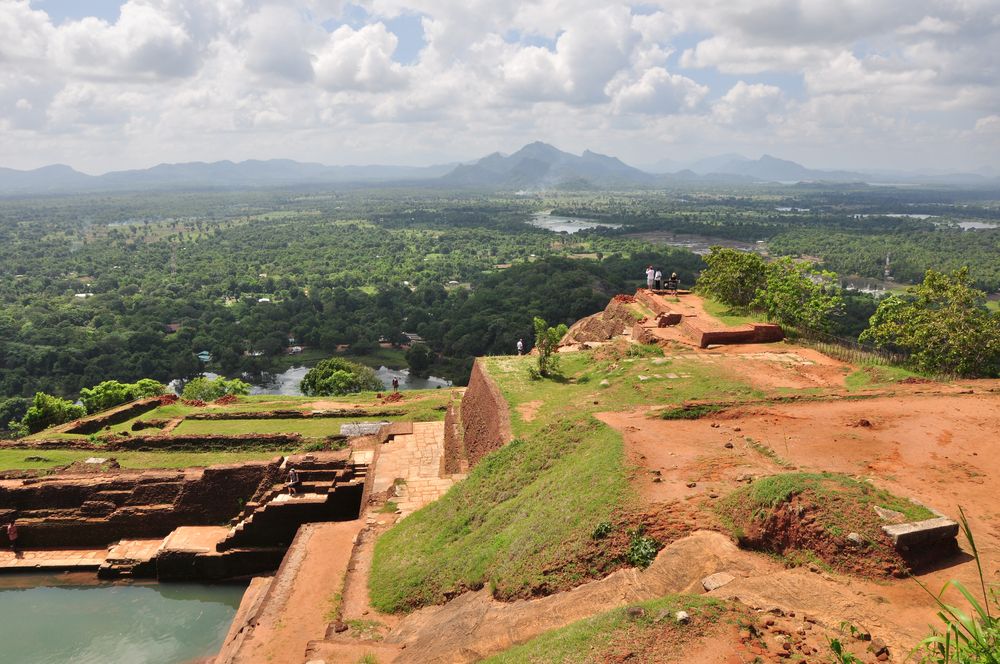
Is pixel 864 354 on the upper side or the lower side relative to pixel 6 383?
upper

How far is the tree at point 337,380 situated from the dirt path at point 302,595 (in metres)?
19.6

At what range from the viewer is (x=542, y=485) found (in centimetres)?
1207

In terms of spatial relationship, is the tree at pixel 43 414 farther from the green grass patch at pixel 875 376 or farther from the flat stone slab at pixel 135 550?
the green grass patch at pixel 875 376

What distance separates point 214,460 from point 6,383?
43.1 metres

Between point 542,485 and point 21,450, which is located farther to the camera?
point 21,450

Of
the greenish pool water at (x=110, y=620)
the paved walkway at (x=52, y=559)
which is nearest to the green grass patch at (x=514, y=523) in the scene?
the greenish pool water at (x=110, y=620)

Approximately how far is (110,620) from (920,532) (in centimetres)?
1774

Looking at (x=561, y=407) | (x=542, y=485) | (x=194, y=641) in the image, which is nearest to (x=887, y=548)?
(x=542, y=485)

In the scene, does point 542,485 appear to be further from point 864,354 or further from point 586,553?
point 864,354

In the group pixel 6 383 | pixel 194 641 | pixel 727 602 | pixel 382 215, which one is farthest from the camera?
pixel 382 215

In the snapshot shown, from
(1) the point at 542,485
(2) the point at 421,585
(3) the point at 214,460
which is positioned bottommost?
(3) the point at 214,460

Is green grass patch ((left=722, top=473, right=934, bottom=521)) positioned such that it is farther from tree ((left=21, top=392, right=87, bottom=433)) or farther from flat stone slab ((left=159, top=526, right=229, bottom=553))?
tree ((left=21, top=392, right=87, bottom=433))

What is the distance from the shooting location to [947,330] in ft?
53.1

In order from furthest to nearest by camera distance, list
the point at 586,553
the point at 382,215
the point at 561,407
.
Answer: the point at 382,215 → the point at 561,407 → the point at 586,553
